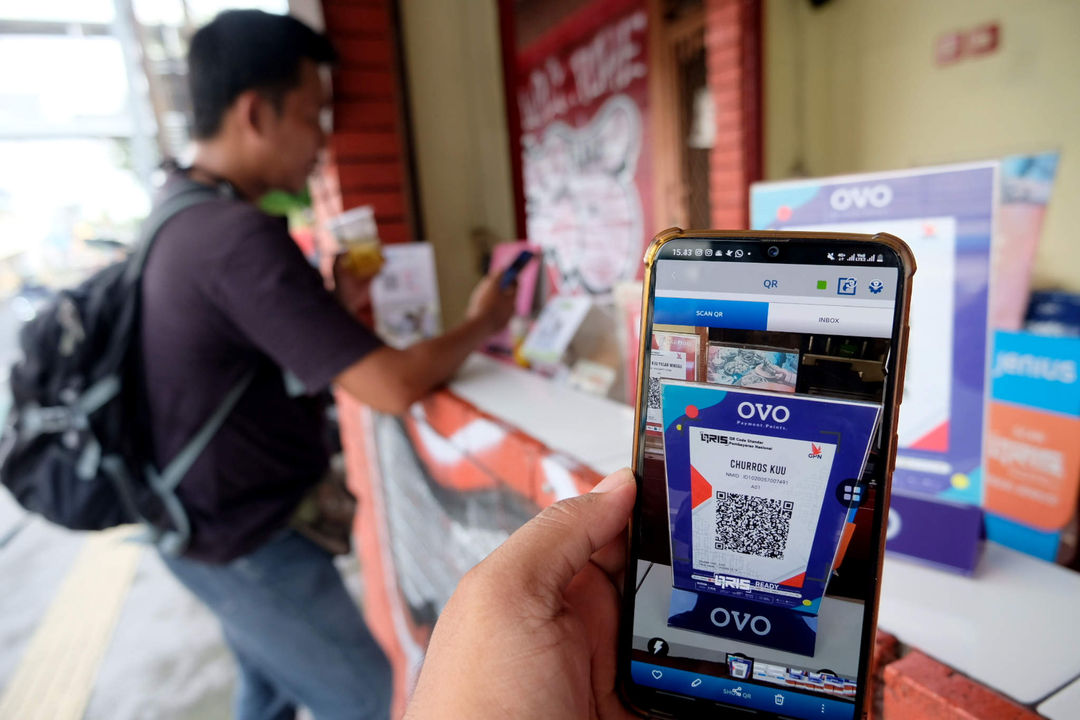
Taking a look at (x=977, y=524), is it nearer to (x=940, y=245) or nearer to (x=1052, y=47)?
(x=940, y=245)

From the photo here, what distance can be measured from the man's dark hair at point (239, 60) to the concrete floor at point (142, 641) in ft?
5.32

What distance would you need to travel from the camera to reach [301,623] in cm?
129

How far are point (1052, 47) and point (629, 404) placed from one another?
2.33m

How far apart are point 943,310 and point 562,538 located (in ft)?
1.51

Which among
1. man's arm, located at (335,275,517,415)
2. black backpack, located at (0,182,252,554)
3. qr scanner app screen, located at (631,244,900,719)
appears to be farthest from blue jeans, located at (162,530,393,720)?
qr scanner app screen, located at (631,244,900,719)

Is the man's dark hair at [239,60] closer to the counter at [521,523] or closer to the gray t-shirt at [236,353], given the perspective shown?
the gray t-shirt at [236,353]

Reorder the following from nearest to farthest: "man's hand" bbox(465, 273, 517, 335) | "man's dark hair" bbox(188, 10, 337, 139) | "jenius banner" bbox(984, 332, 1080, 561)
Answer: "jenius banner" bbox(984, 332, 1080, 561)
"man's dark hair" bbox(188, 10, 337, 139)
"man's hand" bbox(465, 273, 517, 335)

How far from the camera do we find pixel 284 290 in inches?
41.6

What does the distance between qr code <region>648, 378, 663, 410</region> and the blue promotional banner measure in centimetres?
30

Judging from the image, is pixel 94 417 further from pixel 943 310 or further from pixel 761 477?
pixel 943 310

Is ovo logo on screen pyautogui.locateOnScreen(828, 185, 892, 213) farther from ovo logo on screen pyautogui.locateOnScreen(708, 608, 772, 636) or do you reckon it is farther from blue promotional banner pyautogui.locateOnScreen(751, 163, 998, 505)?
ovo logo on screen pyautogui.locateOnScreen(708, 608, 772, 636)

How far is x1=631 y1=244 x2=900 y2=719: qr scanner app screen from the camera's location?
495 millimetres

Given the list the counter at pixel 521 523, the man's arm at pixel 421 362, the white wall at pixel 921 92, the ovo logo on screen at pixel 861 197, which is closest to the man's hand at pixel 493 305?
the man's arm at pixel 421 362

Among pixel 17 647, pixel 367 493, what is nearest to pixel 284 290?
pixel 367 493
